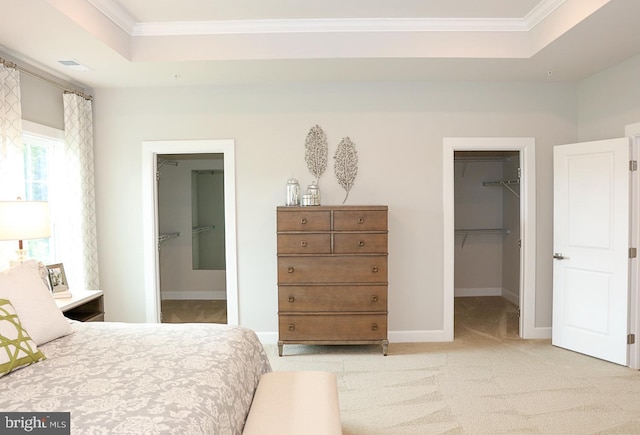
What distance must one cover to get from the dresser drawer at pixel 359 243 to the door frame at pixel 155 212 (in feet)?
3.83

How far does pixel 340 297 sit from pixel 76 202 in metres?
2.71

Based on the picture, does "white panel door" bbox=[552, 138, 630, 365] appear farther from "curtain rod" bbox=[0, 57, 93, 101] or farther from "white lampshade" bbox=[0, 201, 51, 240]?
"curtain rod" bbox=[0, 57, 93, 101]

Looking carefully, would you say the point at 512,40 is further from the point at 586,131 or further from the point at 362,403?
the point at 362,403

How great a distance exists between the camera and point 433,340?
441cm

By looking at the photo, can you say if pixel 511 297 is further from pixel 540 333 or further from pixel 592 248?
pixel 592 248

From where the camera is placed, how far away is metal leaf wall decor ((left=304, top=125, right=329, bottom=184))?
434 centimetres

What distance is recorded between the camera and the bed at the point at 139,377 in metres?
1.52

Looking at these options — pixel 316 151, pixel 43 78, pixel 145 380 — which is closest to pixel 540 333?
pixel 316 151

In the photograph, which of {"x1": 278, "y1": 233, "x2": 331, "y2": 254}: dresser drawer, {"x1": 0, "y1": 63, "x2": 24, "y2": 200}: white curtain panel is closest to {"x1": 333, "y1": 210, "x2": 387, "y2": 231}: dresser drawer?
{"x1": 278, "y1": 233, "x2": 331, "y2": 254}: dresser drawer

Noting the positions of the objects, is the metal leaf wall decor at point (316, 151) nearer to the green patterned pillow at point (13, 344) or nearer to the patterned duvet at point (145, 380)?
the patterned duvet at point (145, 380)

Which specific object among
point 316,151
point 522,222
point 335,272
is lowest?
point 335,272

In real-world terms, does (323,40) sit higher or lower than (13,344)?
higher

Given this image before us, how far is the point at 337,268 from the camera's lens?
392 cm

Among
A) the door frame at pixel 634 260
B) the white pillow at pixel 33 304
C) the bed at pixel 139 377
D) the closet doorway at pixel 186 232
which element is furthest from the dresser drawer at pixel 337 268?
the closet doorway at pixel 186 232
